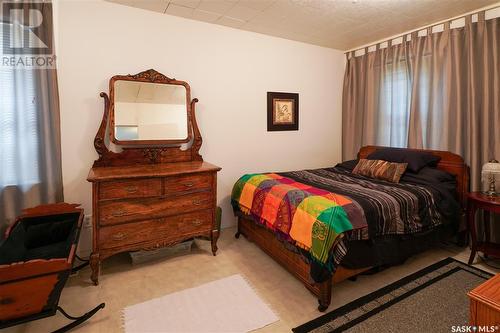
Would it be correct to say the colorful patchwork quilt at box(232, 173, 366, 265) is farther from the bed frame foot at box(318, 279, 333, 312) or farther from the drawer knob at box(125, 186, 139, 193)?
the drawer knob at box(125, 186, 139, 193)

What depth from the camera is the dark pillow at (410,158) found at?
2996mm

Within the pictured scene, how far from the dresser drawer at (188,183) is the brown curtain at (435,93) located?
2656 millimetres

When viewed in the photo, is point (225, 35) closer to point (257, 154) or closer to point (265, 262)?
point (257, 154)

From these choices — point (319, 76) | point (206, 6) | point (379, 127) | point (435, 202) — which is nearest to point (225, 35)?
point (206, 6)

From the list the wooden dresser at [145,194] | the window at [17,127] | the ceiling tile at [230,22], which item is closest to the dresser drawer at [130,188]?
the wooden dresser at [145,194]

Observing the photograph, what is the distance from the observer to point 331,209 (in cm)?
192

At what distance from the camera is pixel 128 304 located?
1.97 metres

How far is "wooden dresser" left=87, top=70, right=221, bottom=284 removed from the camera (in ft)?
7.22

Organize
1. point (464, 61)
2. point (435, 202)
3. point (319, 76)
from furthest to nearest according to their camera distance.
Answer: point (319, 76) → point (464, 61) → point (435, 202)

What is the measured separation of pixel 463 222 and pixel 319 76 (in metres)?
2.67

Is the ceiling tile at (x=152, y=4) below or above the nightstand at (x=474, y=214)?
above

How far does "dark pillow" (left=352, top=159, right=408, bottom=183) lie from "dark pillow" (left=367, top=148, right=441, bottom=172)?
0.11 meters

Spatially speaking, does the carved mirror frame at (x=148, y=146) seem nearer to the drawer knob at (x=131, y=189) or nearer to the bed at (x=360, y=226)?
the drawer knob at (x=131, y=189)

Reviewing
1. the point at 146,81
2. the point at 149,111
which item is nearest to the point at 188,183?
the point at 149,111
